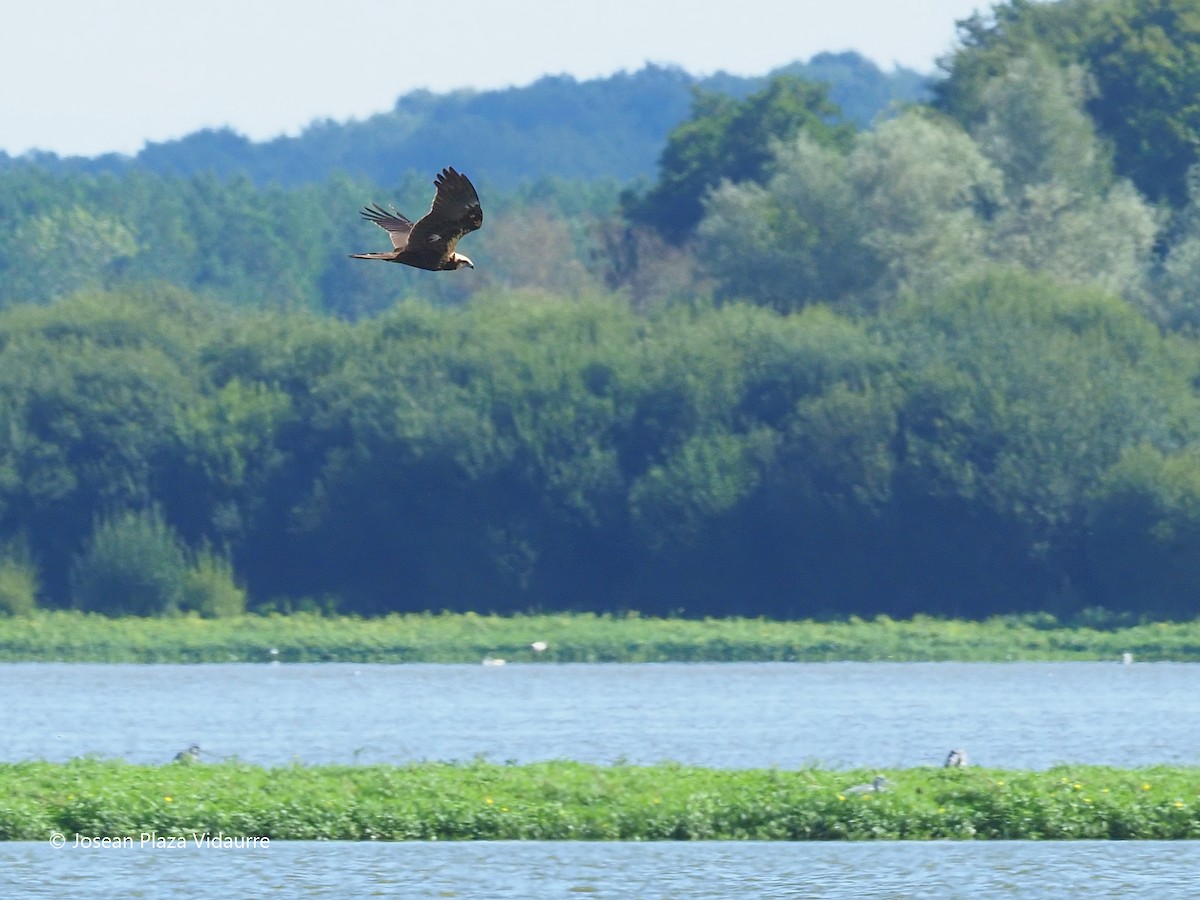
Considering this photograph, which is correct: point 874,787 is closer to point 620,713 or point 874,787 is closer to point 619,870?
point 619,870

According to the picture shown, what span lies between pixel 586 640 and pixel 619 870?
128 ft

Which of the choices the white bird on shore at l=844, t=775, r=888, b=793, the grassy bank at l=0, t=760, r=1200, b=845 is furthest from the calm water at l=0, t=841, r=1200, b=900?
the white bird on shore at l=844, t=775, r=888, b=793

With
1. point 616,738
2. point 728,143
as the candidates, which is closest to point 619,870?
point 616,738

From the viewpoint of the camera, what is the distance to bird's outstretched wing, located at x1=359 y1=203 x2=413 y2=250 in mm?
16344

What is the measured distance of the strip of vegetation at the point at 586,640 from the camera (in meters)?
60.7

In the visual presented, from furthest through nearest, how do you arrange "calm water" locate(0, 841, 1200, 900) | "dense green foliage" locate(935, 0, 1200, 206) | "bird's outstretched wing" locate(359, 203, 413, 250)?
1. "dense green foliage" locate(935, 0, 1200, 206)
2. "calm water" locate(0, 841, 1200, 900)
3. "bird's outstretched wing" locate(359, 203, 413, 250)

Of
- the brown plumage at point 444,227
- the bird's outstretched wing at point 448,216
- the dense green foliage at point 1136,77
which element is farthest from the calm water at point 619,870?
the dense green foliage at point 1136,77

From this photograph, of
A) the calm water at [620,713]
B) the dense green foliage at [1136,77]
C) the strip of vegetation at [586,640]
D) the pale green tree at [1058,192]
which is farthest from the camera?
the dense green foliage at [1136,77]

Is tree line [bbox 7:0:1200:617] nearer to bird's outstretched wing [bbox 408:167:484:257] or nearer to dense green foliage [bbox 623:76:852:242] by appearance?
dense green foliage [bbox 623:76:852:242]

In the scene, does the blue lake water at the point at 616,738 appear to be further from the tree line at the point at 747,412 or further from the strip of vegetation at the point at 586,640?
the tree line at the point at 747,412

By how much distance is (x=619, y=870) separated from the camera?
23.9m

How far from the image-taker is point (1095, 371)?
70188 mm

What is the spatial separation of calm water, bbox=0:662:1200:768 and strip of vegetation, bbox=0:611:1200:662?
2513 millimetres

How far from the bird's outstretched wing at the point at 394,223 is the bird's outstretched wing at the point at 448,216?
0.49m
